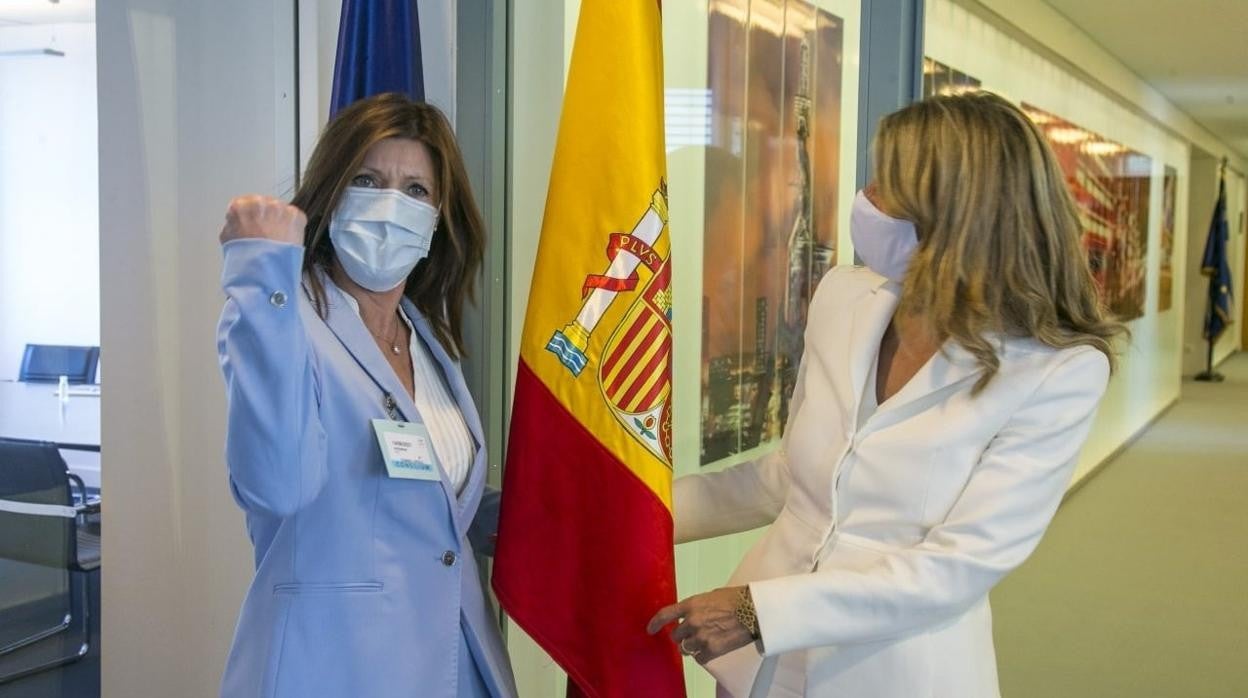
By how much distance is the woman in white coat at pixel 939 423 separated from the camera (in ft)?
5.64

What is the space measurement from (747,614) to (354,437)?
642mm

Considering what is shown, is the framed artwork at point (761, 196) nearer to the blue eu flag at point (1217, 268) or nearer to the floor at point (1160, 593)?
the floor at point (1160, 593)

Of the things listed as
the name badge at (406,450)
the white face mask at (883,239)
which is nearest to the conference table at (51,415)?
the name badge at (406,450)

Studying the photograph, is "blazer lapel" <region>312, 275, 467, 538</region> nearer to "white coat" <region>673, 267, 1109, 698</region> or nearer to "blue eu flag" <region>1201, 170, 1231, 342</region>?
"white coat" <region>673, 267, 1109, 698</region>

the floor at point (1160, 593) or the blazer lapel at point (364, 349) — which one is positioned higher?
the blazer lapel at point (364, 349)

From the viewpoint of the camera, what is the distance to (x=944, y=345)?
180 centimetres

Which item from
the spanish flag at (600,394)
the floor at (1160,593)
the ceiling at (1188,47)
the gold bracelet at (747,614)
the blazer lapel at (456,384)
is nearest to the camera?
the gold bracelet at (747,614)

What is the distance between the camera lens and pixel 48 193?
95.1 inches

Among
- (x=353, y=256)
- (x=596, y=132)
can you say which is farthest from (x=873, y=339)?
(x=353, y=256)

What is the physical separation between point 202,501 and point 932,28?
353cm

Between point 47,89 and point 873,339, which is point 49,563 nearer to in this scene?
point 47,89

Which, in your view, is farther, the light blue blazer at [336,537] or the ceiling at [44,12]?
the ceiling at [44,12]

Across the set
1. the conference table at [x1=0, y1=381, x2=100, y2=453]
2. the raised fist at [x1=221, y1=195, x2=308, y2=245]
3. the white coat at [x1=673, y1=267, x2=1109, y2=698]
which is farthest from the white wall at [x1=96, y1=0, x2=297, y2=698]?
the white coat at [x1=673, y1=267, x2=1109, y2=698]

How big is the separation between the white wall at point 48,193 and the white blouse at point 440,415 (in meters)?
0.93
